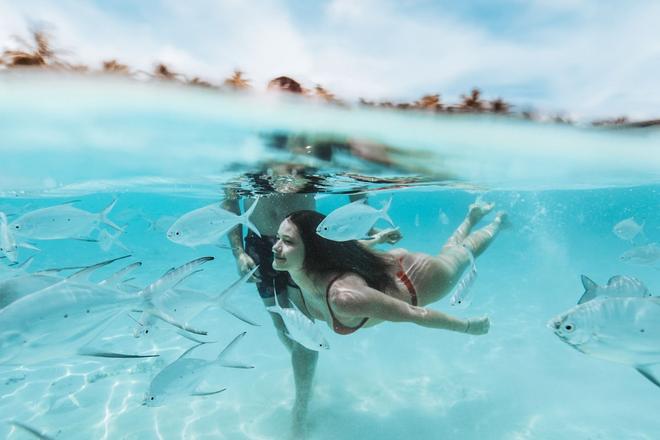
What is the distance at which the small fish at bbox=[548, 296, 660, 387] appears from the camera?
2600 mm

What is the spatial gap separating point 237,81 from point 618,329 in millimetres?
4649

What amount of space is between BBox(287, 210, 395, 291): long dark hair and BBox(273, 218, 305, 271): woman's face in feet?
0.25

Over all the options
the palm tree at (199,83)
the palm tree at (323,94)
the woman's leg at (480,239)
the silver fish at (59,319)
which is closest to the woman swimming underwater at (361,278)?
the woman's leg at (480,239)

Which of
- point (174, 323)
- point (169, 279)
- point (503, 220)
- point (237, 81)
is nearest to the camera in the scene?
point (174, 323)

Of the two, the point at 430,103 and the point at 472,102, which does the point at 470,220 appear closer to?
the point at 472,102

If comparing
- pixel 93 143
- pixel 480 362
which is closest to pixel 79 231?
pixel 93 143

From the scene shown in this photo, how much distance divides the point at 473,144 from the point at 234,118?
4.69 meters

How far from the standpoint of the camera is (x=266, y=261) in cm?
616

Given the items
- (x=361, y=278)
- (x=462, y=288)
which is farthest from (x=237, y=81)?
→ (x=462, y=288)

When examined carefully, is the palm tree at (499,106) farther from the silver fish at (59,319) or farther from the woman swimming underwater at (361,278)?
the silver fish at (59,319)

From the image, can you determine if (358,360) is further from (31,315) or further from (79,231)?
(31,315)

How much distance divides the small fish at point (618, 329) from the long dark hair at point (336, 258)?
7.75ft

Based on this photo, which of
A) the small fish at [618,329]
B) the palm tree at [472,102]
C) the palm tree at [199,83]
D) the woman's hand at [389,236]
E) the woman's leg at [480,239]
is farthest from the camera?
the woman's leg at [480,239]

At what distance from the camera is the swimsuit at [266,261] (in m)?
6.17
